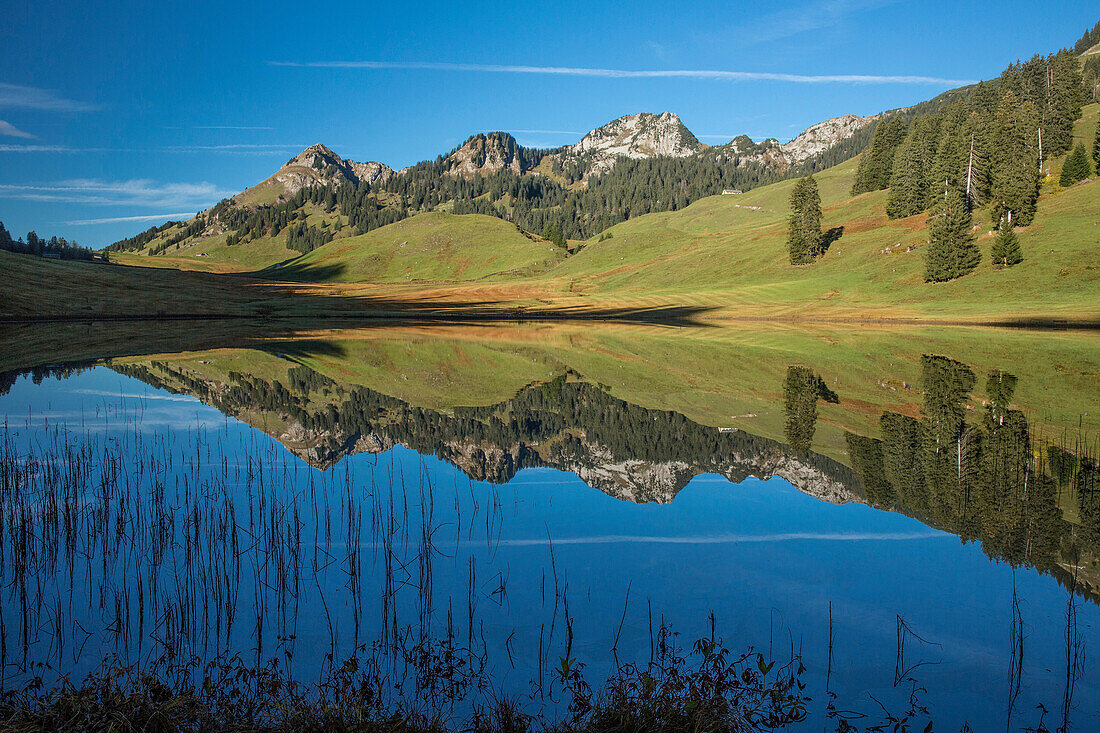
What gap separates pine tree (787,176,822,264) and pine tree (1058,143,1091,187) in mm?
34883

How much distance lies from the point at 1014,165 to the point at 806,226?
3169 cm

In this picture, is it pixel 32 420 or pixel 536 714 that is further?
pixel 32 420

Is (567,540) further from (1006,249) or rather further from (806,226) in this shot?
(806,226)

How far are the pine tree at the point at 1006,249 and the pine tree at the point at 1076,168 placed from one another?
2612 centimetres

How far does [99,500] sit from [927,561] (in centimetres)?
1612

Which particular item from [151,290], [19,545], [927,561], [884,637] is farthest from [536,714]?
[151,290]

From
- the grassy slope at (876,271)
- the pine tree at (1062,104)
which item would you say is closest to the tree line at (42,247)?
the grassy slope at (876,271)

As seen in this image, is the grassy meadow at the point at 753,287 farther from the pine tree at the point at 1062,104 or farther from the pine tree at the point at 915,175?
the pine tree at the point at 1062,104

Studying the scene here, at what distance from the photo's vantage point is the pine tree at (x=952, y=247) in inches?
3477

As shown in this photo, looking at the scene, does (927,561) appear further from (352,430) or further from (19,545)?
(352,430)

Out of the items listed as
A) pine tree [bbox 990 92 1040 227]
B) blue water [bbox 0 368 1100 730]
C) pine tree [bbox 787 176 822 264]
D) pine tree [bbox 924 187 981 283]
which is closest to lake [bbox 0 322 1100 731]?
blue water [bbox 0 368 1100 730]

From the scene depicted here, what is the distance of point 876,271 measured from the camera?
10212 cm

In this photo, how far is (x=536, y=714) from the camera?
23.7 feet

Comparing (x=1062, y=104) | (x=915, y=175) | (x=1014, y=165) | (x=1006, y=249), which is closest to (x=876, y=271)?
(x=1006, y=249)
